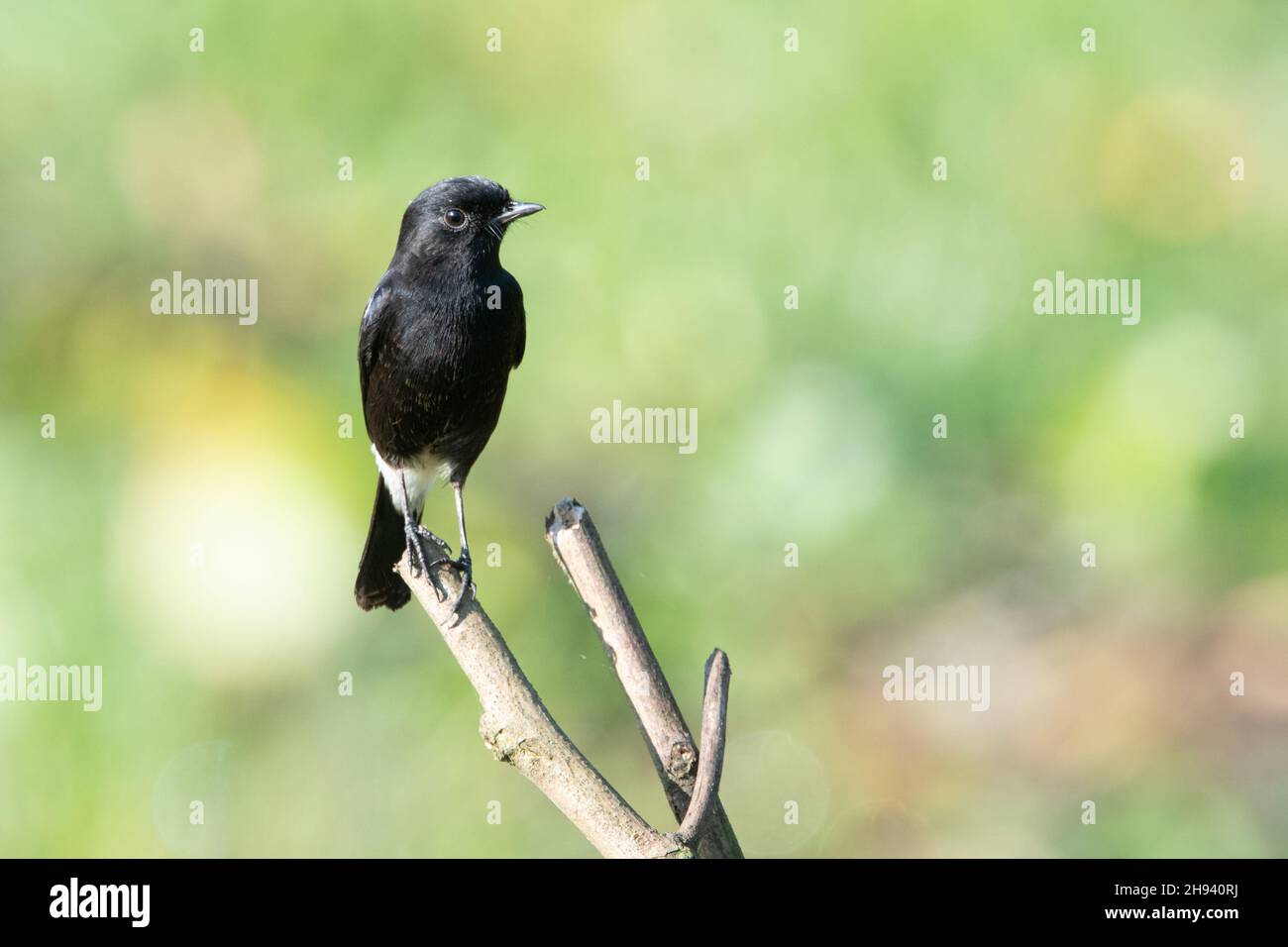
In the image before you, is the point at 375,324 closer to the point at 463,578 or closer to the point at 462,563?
the point at 462,563

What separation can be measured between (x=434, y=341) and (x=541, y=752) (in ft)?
6.29

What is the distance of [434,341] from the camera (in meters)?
4.32

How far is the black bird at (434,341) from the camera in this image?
4.34 metres

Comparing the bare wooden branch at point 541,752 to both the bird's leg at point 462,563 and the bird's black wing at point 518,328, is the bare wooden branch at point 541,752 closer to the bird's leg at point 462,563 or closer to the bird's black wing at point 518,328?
the bird's leg at point 462,563

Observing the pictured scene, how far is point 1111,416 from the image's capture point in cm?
→ 629

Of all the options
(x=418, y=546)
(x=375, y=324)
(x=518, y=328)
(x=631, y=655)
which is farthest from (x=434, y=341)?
(x=631, y=655)

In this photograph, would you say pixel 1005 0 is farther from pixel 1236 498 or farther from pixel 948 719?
pixel 948 719

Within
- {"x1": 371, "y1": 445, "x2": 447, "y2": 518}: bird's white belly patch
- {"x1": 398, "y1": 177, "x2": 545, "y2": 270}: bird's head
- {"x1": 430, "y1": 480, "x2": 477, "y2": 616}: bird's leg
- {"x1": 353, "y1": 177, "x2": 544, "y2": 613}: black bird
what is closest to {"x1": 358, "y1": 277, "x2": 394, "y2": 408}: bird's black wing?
{"x1": 353, "y1": 177, "x2": 544, "y2": 613}: black bird

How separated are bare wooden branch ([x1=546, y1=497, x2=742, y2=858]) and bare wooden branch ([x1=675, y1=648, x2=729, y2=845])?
0.10 metres

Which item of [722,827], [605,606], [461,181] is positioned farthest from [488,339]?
[722,827]

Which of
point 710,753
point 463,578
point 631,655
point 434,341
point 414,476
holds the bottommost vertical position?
point 710,753

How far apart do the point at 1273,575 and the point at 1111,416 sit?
3.21ft

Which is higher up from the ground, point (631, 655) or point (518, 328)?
point (518, 328)

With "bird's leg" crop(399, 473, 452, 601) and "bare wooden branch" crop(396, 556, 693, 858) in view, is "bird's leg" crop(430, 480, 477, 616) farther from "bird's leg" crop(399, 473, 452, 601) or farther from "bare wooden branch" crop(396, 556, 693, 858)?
"bare wooden branch" crop(396, 556, 693, 858)
